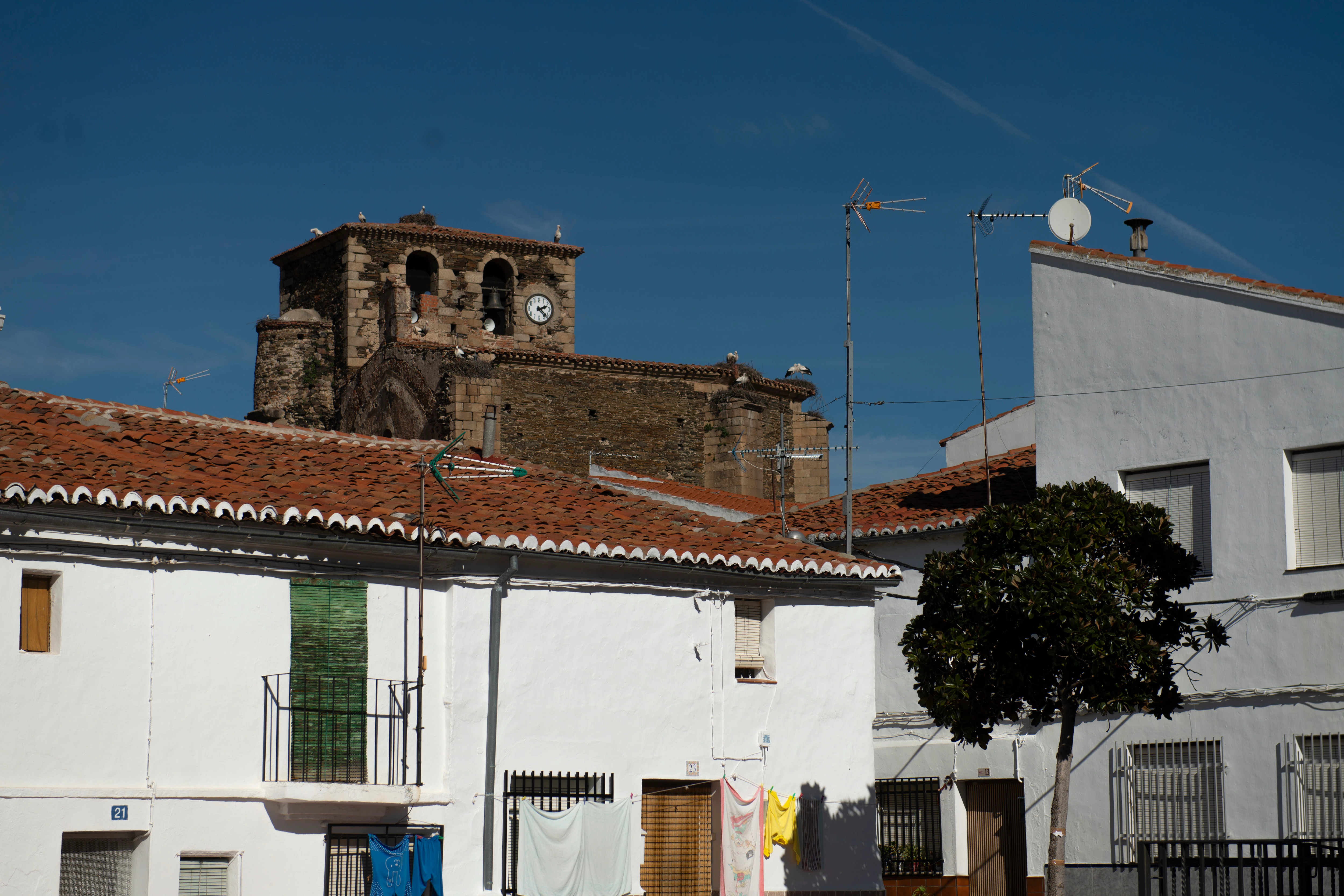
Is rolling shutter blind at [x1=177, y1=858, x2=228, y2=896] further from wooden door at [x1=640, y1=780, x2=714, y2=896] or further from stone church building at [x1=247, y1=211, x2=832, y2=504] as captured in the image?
stone church building at [x1=247, y1=211, x2=832, y2=504]

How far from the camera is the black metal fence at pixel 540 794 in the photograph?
15508mm

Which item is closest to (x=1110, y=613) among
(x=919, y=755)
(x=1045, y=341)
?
(x=1045, y=341)

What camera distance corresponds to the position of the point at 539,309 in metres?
47.5

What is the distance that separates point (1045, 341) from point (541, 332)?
28638mm

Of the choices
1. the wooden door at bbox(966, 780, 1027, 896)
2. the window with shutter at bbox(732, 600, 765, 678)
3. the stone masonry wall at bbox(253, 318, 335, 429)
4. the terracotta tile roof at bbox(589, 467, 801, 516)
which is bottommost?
the wooden door at bbox(966, 780, 1027, 896)

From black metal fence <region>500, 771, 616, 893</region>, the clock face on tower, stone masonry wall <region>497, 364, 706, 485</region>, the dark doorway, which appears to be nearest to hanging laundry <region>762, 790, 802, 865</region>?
black metal fence <region>500, 771, 616, 893</region>

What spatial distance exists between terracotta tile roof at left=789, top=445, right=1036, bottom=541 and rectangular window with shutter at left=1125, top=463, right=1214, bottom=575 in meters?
2.36

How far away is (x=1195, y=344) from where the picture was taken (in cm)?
1850

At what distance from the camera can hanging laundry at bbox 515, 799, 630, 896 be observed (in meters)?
15.5

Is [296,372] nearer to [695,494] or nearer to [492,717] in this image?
[695,494]

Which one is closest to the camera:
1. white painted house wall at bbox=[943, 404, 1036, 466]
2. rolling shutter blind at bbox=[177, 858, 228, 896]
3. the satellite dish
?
rolling shutter blind at bbox=[177, 858, 228, 896]

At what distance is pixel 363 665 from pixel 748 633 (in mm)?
4609

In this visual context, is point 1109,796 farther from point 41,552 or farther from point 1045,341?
point 41,552

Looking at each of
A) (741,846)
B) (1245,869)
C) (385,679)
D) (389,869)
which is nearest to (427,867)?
(389,869)
